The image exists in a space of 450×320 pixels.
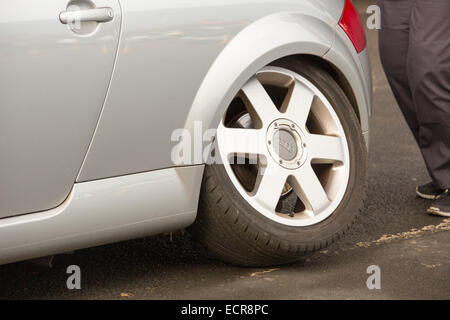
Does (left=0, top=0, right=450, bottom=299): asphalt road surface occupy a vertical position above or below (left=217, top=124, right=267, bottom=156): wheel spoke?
below

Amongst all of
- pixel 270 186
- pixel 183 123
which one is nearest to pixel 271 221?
pixel 270 186

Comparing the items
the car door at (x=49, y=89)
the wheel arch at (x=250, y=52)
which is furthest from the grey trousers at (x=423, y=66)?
the car door at (x=49, y=89)

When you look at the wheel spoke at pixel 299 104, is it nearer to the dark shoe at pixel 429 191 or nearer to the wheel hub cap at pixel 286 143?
the wheel hub cap at pixel 286 143

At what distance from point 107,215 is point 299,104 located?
92cm

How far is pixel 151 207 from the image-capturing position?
130 inches

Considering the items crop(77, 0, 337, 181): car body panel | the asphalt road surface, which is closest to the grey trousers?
the asphalt road surface

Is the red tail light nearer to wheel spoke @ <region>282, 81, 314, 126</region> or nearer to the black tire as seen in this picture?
the black tire

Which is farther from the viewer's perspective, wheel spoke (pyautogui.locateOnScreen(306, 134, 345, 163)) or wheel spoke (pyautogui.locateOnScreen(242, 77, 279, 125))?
wheel spoke (pyautogui.locateOnScreen(306, 134, 345, 163))

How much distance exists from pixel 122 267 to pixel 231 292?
1.79ft

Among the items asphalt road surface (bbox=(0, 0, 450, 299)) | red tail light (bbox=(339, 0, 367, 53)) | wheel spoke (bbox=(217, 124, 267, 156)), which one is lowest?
asphalt road surface (bbox=(0, 0, 450, 299))

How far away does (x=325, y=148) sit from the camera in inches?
148

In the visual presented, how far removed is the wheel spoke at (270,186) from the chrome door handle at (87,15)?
85cm

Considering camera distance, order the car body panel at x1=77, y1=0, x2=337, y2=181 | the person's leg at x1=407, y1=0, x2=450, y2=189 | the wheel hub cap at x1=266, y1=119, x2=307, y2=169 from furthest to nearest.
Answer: the person's leg at x1=407, y1=0, x2=450, y2=189 → the wheel hub cap at x1=266, y1=119, x2=307, y2=169 → the car body panel at x1=77, y1=0, x2=337, y2=181

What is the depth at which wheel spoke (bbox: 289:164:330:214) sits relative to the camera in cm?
365
